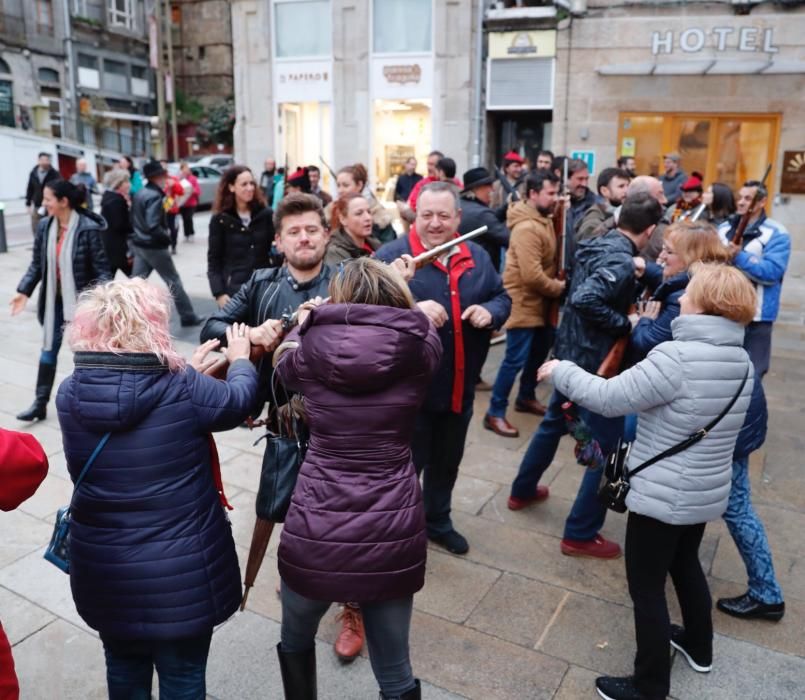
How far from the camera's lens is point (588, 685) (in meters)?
3.03

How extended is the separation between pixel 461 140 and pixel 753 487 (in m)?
12.8

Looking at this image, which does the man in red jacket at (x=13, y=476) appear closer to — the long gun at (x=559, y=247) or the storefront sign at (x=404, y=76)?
the long gun at (x=559, y=247)

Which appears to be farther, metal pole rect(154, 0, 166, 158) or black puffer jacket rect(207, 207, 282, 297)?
metal pole rect(154, 0, 166, 158)

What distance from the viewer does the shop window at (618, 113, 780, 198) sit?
12.9 m

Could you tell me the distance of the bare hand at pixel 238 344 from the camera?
2746 millimetres

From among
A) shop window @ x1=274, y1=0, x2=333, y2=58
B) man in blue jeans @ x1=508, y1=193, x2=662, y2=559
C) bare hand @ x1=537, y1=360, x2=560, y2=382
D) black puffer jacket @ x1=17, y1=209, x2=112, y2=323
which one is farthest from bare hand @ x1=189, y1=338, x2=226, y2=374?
shop window @ x1=274, y1=0, x2=333, y2=58

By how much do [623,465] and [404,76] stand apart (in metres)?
15.2

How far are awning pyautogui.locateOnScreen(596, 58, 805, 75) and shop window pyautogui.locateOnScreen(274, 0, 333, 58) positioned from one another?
6968 mm

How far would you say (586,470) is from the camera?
404 centimetres

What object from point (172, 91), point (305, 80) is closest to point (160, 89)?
point (172, 91)

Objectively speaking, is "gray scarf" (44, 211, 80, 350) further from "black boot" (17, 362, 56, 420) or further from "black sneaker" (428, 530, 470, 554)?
"black sneaker" (428, 530, 470, 554)

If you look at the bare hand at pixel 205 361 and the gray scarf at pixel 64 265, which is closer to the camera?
the bare hand at pixel 205 361

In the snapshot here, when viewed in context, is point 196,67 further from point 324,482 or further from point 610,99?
point 324,482

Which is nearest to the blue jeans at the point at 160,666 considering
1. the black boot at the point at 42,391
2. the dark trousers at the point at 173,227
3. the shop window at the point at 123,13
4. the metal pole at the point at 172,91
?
the black boot at the point at 42,391
